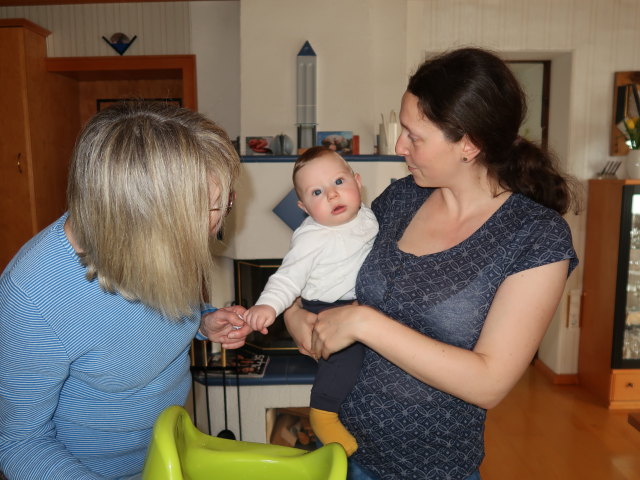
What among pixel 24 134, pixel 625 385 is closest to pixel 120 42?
pixel 24 134

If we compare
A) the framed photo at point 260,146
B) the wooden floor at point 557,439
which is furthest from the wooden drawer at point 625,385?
the framed photo at point 260,146

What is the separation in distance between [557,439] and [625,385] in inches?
30.2

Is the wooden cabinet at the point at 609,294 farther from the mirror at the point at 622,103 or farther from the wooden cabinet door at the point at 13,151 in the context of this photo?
the wooden cabinet door at the point at 13,151

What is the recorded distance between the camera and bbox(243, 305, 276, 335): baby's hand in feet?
3.67

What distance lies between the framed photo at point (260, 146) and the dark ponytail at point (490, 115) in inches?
95.1

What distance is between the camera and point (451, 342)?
101 centimetres

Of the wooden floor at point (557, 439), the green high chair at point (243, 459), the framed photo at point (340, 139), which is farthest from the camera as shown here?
the framed photo at point (340, 139)

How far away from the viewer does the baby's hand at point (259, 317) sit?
3.67ft

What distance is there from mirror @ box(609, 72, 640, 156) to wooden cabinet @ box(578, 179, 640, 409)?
32 cm

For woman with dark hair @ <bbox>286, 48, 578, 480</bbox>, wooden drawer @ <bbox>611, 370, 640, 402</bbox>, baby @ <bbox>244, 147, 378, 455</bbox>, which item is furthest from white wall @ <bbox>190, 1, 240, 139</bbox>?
wooden drawer @ <bbox>611, 370, 640, 402</bbox>

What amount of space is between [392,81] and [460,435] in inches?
112

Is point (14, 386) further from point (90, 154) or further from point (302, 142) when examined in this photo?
point (302, 142)

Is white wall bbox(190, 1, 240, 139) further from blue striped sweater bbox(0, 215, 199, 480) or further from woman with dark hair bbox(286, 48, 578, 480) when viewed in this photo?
blue striped sweater bbox(0, 215, 199, 480)

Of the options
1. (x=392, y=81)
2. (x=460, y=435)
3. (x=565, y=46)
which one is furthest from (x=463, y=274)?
(x=565, y=46)
